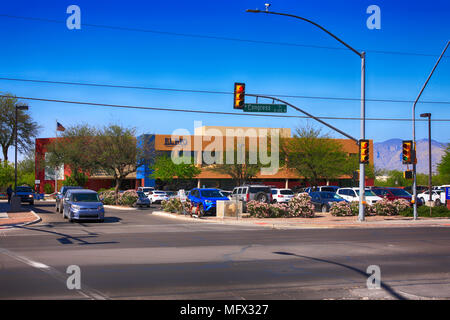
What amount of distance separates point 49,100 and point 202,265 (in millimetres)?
21741

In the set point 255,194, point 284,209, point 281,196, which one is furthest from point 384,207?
point 281,196

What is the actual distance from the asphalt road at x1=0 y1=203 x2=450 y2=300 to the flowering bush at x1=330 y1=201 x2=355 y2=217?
1060 cm

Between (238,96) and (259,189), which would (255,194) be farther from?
(238,96)

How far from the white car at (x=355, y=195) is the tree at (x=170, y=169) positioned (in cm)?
3159

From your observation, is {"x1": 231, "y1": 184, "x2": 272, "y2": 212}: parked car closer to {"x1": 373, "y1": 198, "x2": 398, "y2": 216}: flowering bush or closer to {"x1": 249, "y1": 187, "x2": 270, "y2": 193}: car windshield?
{"x1": 249, "y1": 187, "x2": 270, "y2": 193}: car windshield

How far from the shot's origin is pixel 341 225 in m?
25.5

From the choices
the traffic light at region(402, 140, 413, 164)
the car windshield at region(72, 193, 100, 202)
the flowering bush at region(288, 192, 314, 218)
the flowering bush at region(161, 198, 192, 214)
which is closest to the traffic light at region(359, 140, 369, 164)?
the traffic light at region(402, 140, 413, 164)

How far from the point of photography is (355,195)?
35.4 metres

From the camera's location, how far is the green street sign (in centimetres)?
2598

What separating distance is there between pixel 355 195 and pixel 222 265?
82.7ft

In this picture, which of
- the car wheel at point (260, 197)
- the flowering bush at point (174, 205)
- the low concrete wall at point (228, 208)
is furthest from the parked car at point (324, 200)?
the flowering bush at point (174, 205)

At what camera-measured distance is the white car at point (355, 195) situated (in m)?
33.8

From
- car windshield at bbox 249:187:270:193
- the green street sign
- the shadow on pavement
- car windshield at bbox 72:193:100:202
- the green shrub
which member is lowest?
the green shrub
